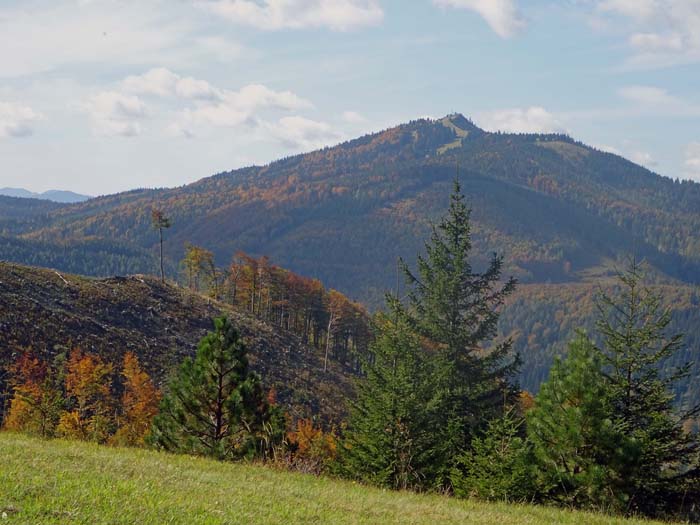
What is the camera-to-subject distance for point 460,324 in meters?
26.5

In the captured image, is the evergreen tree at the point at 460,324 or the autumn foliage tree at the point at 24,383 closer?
the evergreen tree at the point at 460,324

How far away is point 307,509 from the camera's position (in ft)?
35.2

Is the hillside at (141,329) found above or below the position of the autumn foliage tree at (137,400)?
above

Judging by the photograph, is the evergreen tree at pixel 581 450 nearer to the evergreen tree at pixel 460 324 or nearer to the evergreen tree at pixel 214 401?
the evergreen tree at pixel 460 324

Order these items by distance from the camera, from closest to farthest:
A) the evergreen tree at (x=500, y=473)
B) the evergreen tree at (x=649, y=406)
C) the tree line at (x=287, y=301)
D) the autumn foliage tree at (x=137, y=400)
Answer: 1. the evergreen tree at (x=500, y=473)
2. the evergreen tree at (x=649, y=406)
3. the autumn foliage tree at (x=137, y=400)
4. the tree line at (x=287, y=301)

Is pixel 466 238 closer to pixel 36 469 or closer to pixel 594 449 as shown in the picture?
pixel 594 449

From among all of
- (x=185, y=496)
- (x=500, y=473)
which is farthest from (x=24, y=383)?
(x=185, y=496)

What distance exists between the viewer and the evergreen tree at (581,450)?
1622 cm

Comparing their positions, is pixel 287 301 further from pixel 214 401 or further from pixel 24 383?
pixel 214 401

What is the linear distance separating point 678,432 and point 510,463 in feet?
23.9

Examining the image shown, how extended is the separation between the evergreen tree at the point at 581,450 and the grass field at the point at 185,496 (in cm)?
243

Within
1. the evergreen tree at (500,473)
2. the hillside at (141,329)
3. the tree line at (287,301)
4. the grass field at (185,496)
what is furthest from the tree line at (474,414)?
the tree line at (287,301)

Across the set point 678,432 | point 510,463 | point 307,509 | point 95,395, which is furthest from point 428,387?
point 95,395

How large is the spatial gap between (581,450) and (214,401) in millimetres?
11511
